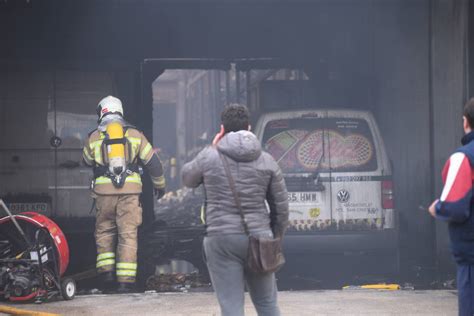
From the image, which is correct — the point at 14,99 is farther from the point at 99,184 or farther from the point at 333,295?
the point at 333,295

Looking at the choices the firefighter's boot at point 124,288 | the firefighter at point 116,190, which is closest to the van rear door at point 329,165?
the firefighter at point 116,190

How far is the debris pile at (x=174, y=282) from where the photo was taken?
33.9 ft

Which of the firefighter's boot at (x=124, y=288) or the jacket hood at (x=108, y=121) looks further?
the jacket hood at (x=108, y=121)

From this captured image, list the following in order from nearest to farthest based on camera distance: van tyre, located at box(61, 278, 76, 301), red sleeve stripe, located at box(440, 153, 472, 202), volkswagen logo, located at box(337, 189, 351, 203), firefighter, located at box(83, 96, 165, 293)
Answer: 1. red sleeve stripe, located at box(440, 153, 472, 202)
2. van tyre, located at box(61, 278, 76, 301)
3. firefighter, located at box(83, 96, 165, 293)
4. volkswagen logo, located at box(337, 189, 351, 203)

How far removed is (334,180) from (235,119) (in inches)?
174

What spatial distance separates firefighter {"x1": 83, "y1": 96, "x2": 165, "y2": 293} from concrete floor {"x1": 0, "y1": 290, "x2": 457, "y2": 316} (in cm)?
60

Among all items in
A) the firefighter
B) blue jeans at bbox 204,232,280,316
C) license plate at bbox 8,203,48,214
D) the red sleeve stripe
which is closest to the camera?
the red sleeve stripe

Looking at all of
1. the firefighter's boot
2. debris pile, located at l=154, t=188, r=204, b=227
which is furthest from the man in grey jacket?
debris pile, located at l=154, t=188, r=204, b=227

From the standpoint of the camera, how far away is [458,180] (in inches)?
210

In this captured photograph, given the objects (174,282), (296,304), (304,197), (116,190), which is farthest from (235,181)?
(174,282)

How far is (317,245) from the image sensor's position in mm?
10289

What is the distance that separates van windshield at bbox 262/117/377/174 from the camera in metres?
10.5

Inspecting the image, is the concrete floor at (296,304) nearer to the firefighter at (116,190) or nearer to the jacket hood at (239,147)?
the firefighter at (116,190)

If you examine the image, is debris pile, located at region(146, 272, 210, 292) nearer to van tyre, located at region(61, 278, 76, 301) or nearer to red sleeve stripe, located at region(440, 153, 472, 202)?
van tyre, located at region(61, 278, 76, 301)
